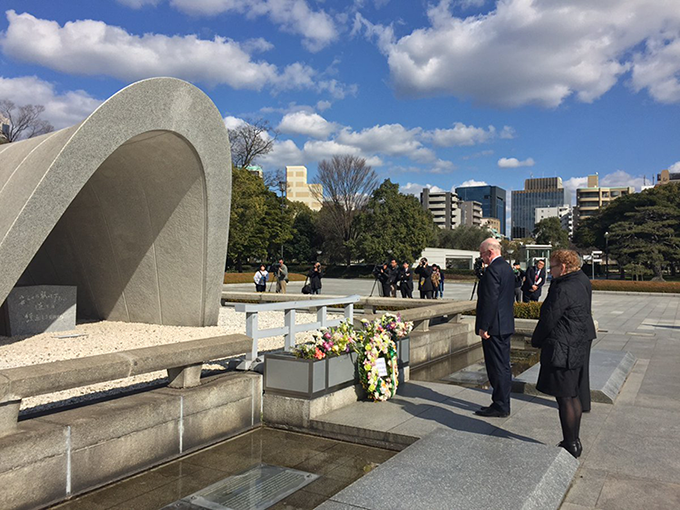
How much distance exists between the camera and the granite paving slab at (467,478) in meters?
3.39

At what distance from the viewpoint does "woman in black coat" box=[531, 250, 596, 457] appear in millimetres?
4438

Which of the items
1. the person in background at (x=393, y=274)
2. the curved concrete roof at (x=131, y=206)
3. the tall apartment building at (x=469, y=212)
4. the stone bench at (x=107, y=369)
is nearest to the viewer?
the stone bench at (x=107, y=369)

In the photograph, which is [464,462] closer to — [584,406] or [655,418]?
[584,406]

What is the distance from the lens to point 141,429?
15.1 feet

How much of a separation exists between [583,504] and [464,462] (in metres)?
0.83

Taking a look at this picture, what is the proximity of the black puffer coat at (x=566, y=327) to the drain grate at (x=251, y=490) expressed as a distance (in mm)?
2240

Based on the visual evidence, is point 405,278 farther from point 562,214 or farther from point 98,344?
point 562,214

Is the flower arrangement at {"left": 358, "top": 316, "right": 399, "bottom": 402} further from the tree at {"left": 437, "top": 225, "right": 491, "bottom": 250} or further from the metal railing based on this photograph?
the tree at {"left": 437, "top": 225, "right": 491, "bottom": 250}

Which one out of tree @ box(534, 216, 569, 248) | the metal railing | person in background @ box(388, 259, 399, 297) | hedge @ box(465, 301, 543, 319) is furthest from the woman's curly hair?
tree @ box(534, 216, 569, 248)

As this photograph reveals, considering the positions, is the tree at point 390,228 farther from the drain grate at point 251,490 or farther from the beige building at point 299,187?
the beige building at point 299,187

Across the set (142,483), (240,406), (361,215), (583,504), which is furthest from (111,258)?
(361,215)

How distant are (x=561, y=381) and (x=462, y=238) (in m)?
79.1

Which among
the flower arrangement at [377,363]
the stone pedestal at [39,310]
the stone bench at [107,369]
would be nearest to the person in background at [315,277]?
the stone pedestal at [39,310]

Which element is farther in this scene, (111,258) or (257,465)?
(111,258)
